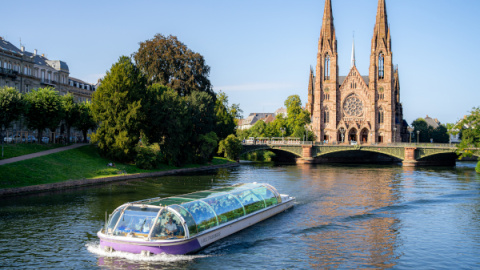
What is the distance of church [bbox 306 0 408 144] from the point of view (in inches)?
5551

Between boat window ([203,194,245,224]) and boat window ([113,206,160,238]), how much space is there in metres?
4.35

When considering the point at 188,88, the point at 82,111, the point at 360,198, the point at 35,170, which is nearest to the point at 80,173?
the point at 35,170

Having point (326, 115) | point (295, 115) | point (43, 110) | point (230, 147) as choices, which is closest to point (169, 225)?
point (43, 110)

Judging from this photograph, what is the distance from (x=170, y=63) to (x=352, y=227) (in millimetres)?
63419

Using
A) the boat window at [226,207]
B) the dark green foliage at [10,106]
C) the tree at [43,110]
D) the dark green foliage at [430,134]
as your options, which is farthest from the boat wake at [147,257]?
the dark green foliage at [430,134]

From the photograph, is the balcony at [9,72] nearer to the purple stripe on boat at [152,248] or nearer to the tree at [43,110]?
the tree at [43,110]

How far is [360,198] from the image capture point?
44.1 metres

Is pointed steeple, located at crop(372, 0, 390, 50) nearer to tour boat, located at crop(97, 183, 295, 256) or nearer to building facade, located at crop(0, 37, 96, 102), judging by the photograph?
building facade, located at crop(0, 37, 96, 102)

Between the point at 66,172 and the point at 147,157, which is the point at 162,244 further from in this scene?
the point at 147,157

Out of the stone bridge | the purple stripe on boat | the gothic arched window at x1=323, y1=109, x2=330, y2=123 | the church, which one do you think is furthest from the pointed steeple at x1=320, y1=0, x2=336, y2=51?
the purple stripe on boat

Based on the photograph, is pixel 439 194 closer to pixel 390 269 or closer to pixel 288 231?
pixel 288 231

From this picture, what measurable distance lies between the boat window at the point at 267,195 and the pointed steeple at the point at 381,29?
4783 inches

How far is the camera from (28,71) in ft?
282

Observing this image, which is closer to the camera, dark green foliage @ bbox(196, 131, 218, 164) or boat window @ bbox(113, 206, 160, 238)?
boat window @ bbox(113, 206, 160, 238)
